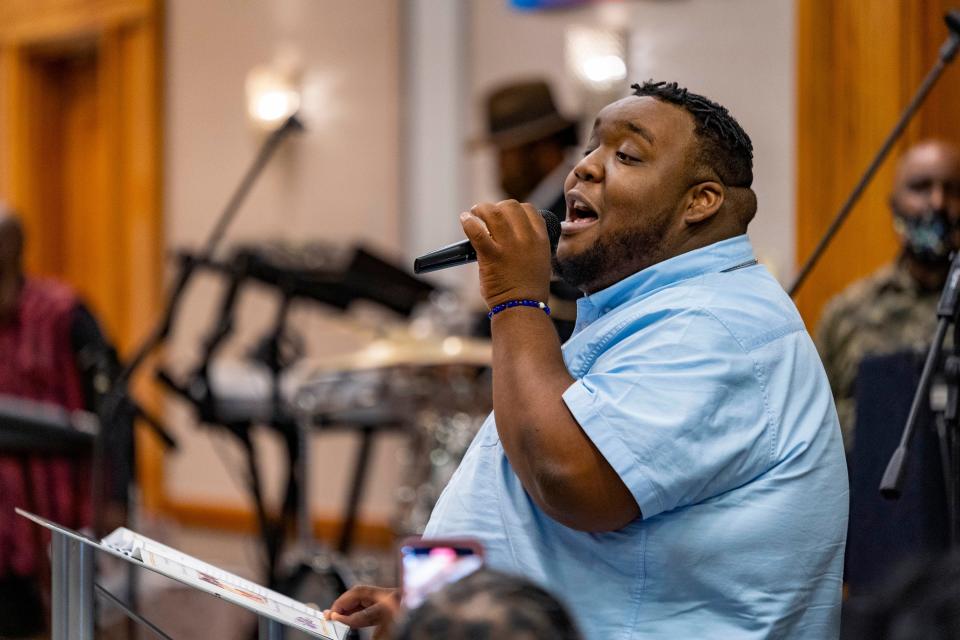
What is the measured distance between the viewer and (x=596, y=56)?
4.96 meters

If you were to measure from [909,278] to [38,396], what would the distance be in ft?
8.87

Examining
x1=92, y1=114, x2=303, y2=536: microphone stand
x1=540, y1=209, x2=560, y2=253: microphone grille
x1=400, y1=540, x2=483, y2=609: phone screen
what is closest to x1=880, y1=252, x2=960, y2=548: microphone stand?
x1=540, y1=209, x2=560, y2=253: microphone grille

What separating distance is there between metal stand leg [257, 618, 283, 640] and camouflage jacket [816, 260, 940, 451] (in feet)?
6.60

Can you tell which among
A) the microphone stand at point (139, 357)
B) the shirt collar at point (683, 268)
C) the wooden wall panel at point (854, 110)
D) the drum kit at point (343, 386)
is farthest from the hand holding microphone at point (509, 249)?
the wooden wall panel at point (854, 110)

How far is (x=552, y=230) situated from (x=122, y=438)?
7.65 feet

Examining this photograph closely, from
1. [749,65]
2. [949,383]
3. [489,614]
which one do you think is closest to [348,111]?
[749,65]

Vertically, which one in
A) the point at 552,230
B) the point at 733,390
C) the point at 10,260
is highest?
the point at 552,230

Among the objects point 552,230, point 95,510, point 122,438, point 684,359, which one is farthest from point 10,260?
point 684,359

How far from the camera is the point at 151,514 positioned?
7.24 m

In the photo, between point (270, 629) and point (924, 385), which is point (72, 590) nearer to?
point (270, 629)

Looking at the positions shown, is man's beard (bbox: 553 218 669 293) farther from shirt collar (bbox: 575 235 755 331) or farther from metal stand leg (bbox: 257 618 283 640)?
metal stand leg (bbox: 257 618 283 640)

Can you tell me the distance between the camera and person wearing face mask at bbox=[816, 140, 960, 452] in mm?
3232

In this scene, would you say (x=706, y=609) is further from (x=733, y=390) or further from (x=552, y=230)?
(x=552, y=230)

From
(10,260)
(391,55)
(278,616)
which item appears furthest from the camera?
(391,55)
